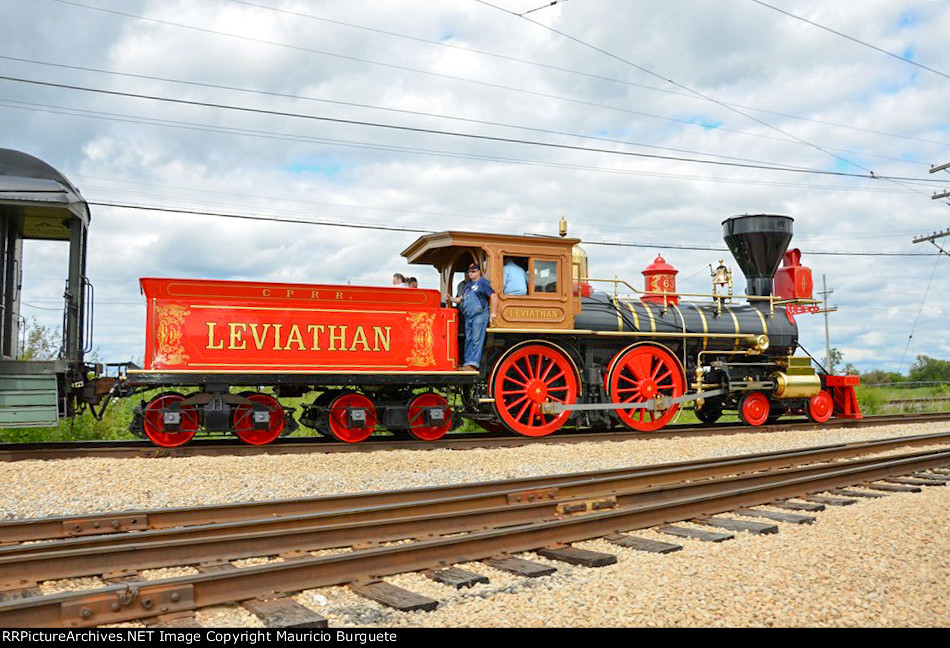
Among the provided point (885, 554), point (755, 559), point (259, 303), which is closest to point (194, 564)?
point (755, 559)

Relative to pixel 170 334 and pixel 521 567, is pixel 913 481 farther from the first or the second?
pixel 170 334

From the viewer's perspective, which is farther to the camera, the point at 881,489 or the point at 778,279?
the point at 778,279

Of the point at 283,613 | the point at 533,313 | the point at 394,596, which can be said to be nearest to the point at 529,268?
the point at 533,313

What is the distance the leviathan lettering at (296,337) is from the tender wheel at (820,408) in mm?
8325

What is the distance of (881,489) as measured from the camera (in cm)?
708

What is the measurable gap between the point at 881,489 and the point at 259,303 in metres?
7.09

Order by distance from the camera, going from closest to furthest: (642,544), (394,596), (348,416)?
(394,596)
(642,544)
(348,416)

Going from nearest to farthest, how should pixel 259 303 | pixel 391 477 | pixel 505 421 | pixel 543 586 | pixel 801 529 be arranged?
pixel 543 586
pixel 801 529
pixel 391 477
pixel 259 303
pixel 505 421

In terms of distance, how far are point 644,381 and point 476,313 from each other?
3.17 meters

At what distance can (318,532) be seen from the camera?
4789mm

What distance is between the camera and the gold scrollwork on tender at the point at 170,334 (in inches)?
349

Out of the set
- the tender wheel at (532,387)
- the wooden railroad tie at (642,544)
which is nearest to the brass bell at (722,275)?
the tender wheel at (532,387)
